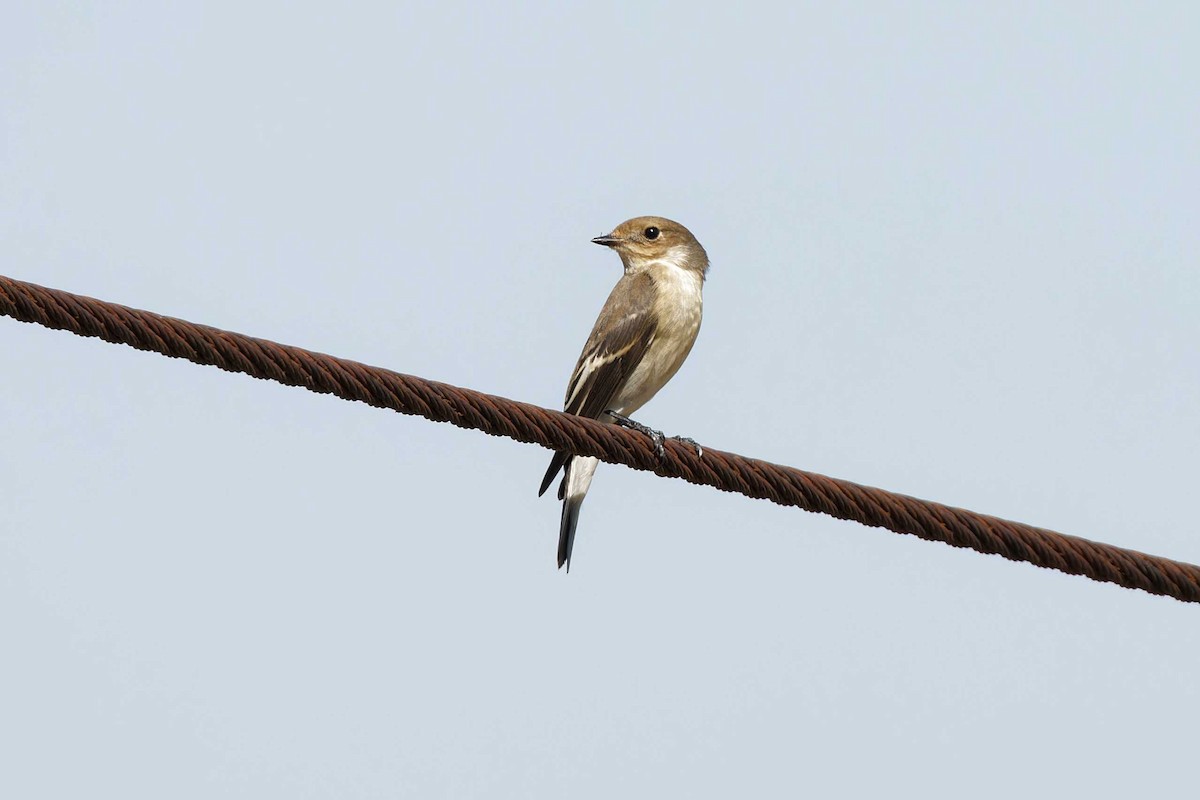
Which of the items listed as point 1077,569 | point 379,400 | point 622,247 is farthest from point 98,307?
point 622,247

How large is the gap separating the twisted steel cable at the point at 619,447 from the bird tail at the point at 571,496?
440 centimetres

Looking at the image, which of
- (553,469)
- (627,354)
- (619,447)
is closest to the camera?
(619,447)

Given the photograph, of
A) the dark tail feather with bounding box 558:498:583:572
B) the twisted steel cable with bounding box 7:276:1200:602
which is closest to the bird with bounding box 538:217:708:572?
the dark tail feather with bounding box 558:498:583:572

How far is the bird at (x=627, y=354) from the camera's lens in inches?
397

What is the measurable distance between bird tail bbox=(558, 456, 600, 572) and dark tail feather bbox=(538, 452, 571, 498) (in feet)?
2.46

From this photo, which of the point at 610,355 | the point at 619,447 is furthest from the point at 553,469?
the point at 619,447

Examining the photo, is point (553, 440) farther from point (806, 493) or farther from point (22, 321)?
point (22, 321)

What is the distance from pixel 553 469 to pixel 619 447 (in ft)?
11.9

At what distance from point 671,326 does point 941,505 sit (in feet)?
15.7

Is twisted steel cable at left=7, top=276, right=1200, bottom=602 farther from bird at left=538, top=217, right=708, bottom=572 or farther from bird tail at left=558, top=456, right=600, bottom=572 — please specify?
bird tail at left=558, top=456, right=600, bottom=572

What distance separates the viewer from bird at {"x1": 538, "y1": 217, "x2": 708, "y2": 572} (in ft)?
33.1

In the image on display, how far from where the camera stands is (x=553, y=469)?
9531 mm

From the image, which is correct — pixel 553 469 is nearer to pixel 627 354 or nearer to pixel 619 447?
pixel 627 354

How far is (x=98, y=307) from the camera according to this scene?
490 cm
